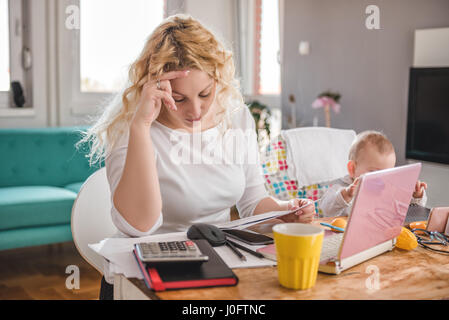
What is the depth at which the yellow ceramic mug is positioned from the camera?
0.81 m

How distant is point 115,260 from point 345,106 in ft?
11.3

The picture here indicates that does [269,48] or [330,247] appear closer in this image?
[330,247]

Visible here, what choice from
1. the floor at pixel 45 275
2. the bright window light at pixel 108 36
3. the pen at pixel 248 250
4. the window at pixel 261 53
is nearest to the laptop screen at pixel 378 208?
the pen at pixel 248 250

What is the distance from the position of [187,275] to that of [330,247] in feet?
1.14

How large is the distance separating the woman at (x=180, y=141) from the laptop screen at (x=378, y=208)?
27 centimetres

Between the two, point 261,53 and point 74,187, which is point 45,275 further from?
point 261,53

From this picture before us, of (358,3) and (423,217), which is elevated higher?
(358,3)

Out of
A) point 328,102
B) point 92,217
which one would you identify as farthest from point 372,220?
point 328,102

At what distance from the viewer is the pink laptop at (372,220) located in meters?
0.89

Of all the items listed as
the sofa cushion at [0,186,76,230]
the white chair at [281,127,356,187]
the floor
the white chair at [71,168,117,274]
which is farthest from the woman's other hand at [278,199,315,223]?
the sofa cushion at [0,186,76,230]

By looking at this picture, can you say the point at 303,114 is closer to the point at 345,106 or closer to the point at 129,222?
the point at 345,106

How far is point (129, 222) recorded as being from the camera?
1.17 meters

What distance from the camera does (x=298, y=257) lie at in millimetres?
817
